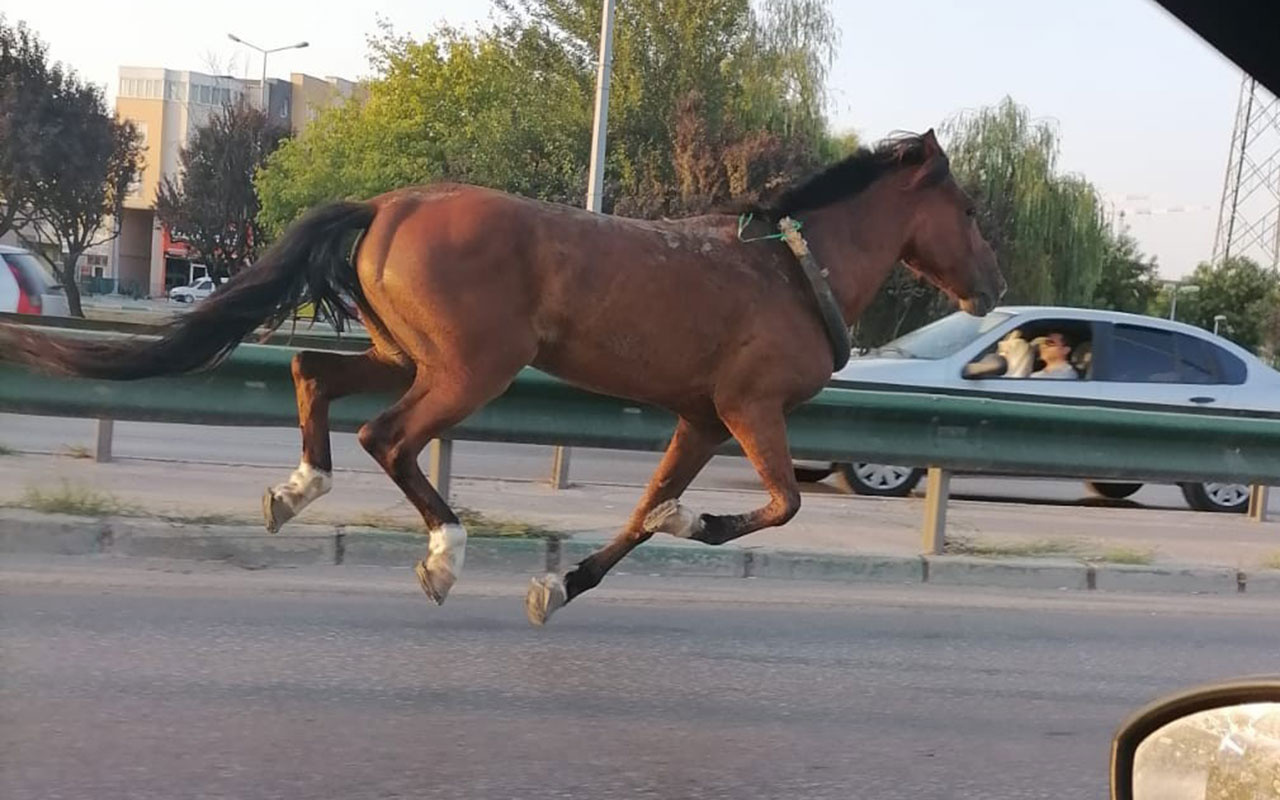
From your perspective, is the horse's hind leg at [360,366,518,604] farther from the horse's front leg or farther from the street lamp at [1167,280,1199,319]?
the street lamp at [1167,280,1199,319]

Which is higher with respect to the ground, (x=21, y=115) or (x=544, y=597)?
(x=21, y=115)

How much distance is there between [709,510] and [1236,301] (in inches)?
2020

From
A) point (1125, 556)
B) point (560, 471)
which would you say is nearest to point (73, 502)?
point (560, 471)

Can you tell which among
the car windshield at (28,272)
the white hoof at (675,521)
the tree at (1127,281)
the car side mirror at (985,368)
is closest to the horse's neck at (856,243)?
the white hoof at (675,521)

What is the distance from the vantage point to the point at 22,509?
281 inches

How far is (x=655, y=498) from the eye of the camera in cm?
441

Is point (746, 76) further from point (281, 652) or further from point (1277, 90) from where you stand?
point (1277, 90)

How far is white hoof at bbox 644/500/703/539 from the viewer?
4.07 meters

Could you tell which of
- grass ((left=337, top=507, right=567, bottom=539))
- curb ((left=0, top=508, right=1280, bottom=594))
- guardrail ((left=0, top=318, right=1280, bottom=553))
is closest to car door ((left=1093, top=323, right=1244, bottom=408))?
guardrail ((left=0, top=318, right=1280, bottom=553))

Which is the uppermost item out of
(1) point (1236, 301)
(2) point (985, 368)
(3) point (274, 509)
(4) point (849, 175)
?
(1) point (1236, 301)

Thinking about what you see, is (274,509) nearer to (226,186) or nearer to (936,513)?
(936,513)

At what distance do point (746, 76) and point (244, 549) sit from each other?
1997 cm

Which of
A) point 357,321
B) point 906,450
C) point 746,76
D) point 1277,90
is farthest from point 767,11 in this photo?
point 1277,90

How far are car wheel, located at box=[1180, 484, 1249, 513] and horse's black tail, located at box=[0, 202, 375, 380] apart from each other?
410 inches
